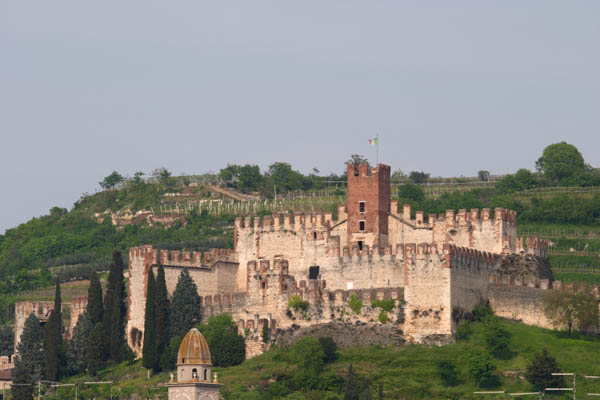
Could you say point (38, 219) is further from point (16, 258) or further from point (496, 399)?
point (496, 399)

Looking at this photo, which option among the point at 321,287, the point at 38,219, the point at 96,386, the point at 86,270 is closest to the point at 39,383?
the point at 96,386

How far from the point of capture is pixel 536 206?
150m

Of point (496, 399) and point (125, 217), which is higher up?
point (125, 217)

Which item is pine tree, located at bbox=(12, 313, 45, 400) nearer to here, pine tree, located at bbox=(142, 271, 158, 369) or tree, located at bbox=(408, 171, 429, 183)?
pine tree, located at bbox=(142, 271, 158, 369)

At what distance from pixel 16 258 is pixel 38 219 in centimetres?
1520

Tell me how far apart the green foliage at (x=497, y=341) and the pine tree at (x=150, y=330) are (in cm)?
2168

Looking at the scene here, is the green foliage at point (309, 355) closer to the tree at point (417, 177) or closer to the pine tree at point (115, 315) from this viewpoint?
the pine tree at point (115, 315)

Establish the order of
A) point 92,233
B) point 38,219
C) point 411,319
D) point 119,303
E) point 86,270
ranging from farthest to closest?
1. point 38,219
2. point 92,233
3. point 86,270
4. point 119,303
5. point 411,319

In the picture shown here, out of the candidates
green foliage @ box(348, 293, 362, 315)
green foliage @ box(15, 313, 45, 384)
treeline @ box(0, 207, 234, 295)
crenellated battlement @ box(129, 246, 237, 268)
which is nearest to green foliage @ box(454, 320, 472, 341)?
green foliage @ box(348, 293, 362, 315)

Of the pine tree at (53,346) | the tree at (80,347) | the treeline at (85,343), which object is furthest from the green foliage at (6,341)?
the tree at (80,347)

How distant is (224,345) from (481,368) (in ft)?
56.6

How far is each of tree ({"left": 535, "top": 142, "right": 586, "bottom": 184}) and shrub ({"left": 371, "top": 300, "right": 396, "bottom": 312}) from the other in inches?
2598

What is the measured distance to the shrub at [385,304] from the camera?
337 feet

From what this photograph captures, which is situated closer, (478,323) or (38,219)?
(478,323)
